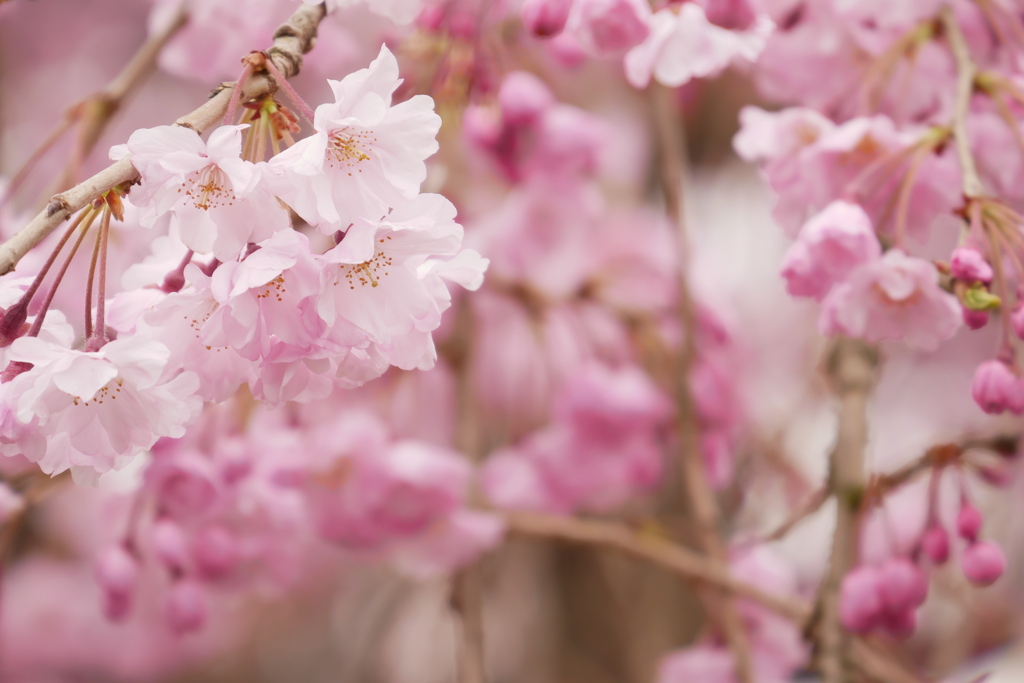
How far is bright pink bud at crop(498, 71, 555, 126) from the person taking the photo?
1.26 meters

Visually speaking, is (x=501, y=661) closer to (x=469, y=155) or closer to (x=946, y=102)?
(x=469, y=155)

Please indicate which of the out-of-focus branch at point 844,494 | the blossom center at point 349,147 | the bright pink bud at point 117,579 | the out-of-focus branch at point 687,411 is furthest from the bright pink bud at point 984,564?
the bright pink bud at point 117,579

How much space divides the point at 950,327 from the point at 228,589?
110 cm

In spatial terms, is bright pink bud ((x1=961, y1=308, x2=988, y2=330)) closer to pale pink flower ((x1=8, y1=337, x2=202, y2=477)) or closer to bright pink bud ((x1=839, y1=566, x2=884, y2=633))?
bright pink bud ((x1=839, y1=566, x2=884, y2=633))

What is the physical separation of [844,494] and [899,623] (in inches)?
6.3

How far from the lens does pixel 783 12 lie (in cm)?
104

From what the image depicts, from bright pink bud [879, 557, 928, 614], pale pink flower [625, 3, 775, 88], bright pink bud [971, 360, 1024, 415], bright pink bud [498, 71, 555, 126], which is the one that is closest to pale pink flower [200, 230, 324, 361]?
pale pink flower [625, 3, 775, 88]

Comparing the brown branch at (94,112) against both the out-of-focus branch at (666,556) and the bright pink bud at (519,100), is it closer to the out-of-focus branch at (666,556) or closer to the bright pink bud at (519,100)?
the bright pink bud at (519,100)

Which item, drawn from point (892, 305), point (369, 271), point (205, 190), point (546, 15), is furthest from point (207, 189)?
point (892, 305)

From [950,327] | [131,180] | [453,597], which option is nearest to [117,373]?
[131,180]

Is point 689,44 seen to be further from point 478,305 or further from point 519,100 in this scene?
point 478,305

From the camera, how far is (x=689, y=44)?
809 mm

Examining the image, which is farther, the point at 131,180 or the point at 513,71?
the point at 513,71

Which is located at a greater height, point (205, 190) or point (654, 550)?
point (205, 190)
